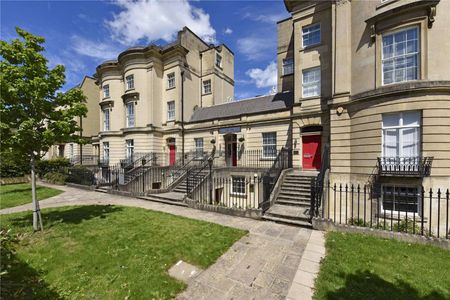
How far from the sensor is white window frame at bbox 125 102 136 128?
21.9 metres

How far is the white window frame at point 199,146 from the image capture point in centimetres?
1980

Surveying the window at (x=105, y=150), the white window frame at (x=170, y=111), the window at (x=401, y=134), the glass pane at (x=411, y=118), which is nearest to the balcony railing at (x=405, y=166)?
the window at (x=401, y=134)

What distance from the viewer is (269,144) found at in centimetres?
1634

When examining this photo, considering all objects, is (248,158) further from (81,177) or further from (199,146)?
(81,177)

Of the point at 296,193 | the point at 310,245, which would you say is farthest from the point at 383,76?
the point at 310,245

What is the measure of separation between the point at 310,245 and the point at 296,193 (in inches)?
186

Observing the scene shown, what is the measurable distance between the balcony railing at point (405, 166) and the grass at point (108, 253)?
23.5 feet

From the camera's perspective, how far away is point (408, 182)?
9.07 m

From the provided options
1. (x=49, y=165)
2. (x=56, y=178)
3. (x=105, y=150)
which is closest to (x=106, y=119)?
(x=105, y=150)

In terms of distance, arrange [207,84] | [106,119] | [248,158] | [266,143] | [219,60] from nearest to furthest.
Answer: [266,143], [248,158], [207,84], [106,119], [219,60]

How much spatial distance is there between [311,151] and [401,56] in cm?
658

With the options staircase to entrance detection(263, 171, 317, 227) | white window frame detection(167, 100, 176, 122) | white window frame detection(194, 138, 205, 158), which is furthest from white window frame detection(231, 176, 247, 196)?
white window frame detection(167, 100, 176, 122)

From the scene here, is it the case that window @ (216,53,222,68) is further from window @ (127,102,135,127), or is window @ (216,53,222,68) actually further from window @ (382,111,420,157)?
window @ (382,111,420,157)

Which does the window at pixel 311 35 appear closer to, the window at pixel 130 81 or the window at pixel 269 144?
the window at pixel 269 144
